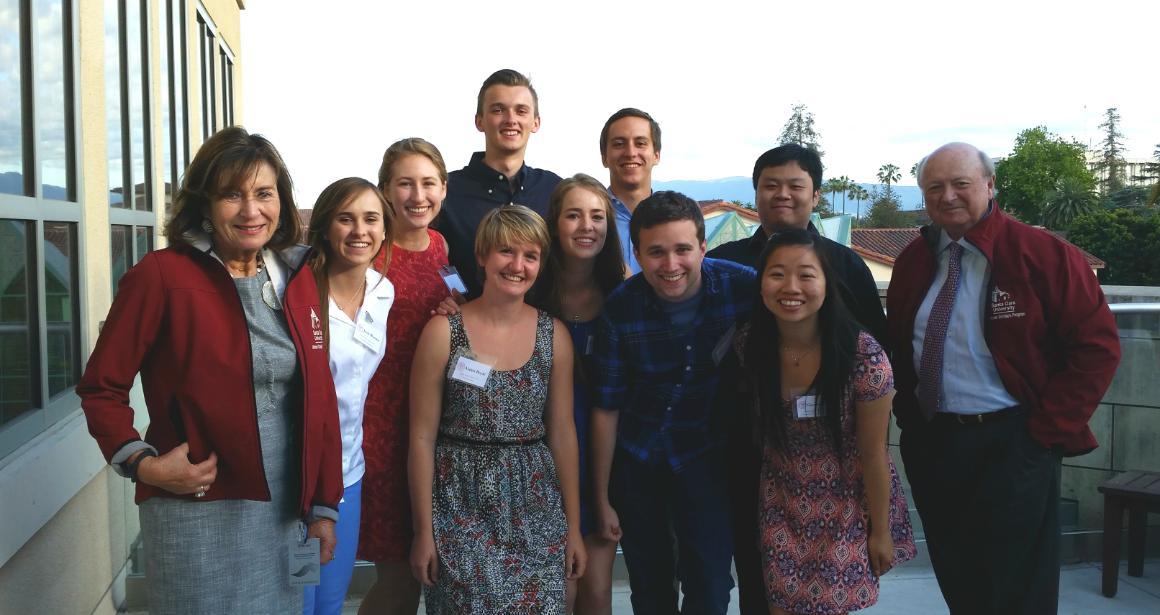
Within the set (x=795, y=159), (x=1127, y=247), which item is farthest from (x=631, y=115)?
(x=1127, y=247)

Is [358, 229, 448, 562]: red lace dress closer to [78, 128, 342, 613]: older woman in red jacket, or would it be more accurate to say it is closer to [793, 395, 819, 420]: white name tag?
[78, 128, 342, 613]: older woman in red jacket

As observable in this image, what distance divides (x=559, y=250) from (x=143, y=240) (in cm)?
411

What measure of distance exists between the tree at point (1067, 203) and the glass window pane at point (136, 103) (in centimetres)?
8142

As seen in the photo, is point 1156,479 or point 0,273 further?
point 1156,479

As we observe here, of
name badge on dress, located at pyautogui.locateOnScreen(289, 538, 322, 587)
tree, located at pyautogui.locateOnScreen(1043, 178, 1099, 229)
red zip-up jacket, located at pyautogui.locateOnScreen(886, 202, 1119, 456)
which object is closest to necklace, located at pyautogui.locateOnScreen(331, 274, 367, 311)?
name badge on dress, located at pyautogui.locateOnScreen(289, 538, 322, 587)

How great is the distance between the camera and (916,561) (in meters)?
4.65

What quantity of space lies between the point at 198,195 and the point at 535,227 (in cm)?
98

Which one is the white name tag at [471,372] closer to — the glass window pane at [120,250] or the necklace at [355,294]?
the necklace at [355,294]

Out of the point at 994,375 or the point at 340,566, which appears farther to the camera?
the point at 994,375

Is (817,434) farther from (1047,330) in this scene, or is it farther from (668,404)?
(1047,330)

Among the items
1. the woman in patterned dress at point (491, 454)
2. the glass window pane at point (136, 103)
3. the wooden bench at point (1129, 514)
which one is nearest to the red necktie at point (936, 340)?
the woman in patterned dress at point (491, 454)

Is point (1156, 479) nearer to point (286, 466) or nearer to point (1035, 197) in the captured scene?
point (286, 466)

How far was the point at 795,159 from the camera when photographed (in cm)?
334

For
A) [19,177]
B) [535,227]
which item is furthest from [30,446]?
[535,227]
